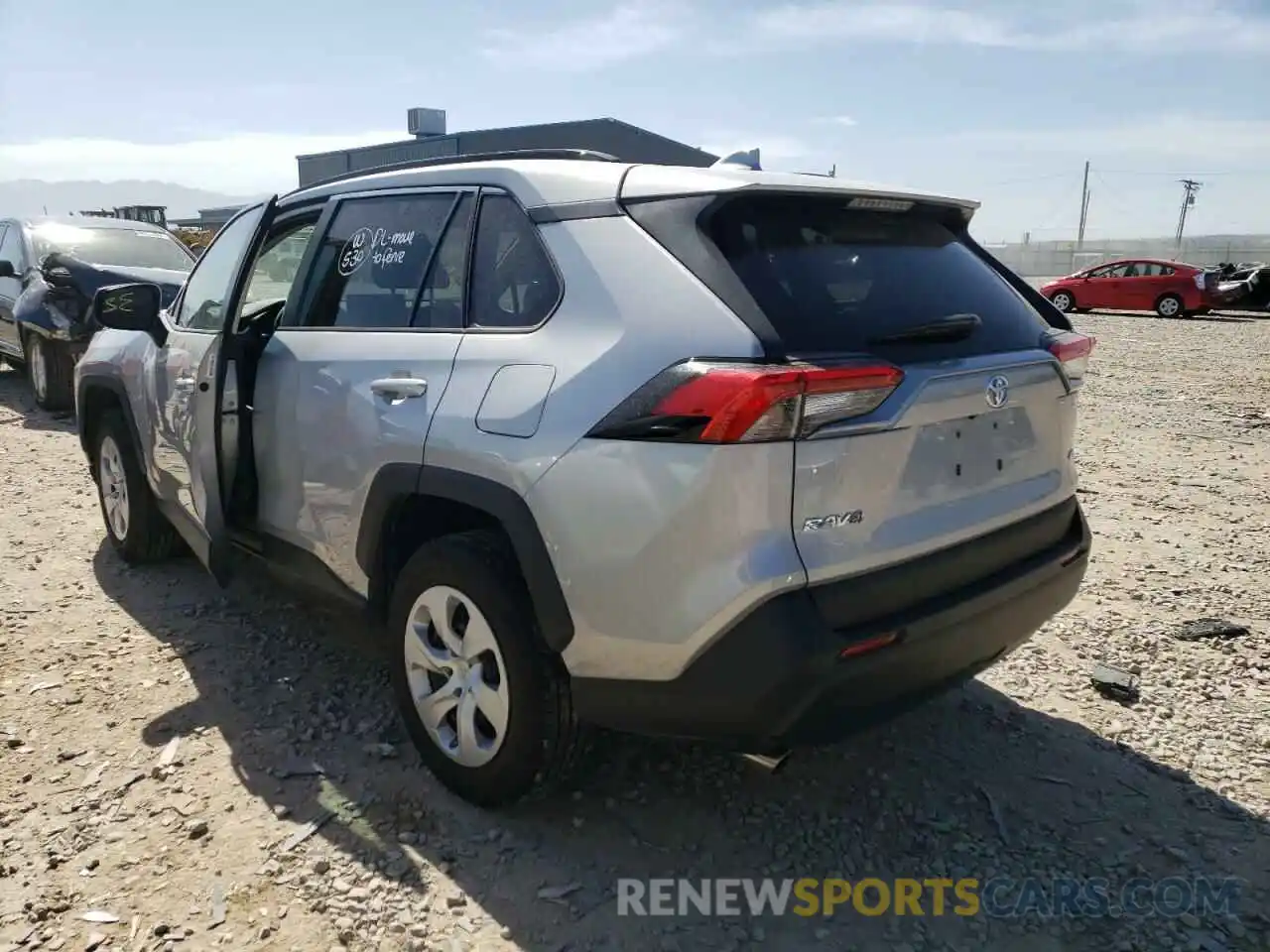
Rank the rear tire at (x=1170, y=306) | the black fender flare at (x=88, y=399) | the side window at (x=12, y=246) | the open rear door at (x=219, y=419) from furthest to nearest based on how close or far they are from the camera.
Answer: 1. the rear tire at (x=1170, y=306)
2. the side window at (x=12, y=246)
3. the black fender flare at (x=88, y=399)
4. the open rear door at (x=219, y=419)

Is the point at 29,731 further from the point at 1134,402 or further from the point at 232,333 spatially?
the point at 1134,402

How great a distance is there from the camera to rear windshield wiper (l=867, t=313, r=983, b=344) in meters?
2.25

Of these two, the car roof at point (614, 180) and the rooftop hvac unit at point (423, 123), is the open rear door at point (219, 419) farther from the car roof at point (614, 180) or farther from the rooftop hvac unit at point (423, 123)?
the rooftop hvac unit at point (423, 123)

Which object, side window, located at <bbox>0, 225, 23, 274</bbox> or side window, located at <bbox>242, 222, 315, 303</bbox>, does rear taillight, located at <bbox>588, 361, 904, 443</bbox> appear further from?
side window, located at <bbox>0, 225, 23, 274</bbox>

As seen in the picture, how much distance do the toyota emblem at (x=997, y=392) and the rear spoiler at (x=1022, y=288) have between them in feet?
2.06

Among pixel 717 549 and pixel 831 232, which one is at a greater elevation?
pixel 831 232

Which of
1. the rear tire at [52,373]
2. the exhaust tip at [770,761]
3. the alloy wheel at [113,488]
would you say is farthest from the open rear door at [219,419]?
the rear tire at [52,373]

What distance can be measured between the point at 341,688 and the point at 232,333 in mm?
1362

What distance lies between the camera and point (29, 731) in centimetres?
320

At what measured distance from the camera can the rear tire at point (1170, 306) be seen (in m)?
20.7

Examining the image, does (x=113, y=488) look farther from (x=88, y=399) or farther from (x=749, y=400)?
(x=749, y=400)

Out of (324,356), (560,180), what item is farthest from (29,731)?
(560,180)

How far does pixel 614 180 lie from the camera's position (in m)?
2.43

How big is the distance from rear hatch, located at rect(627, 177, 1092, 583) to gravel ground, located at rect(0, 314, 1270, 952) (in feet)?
2.76
